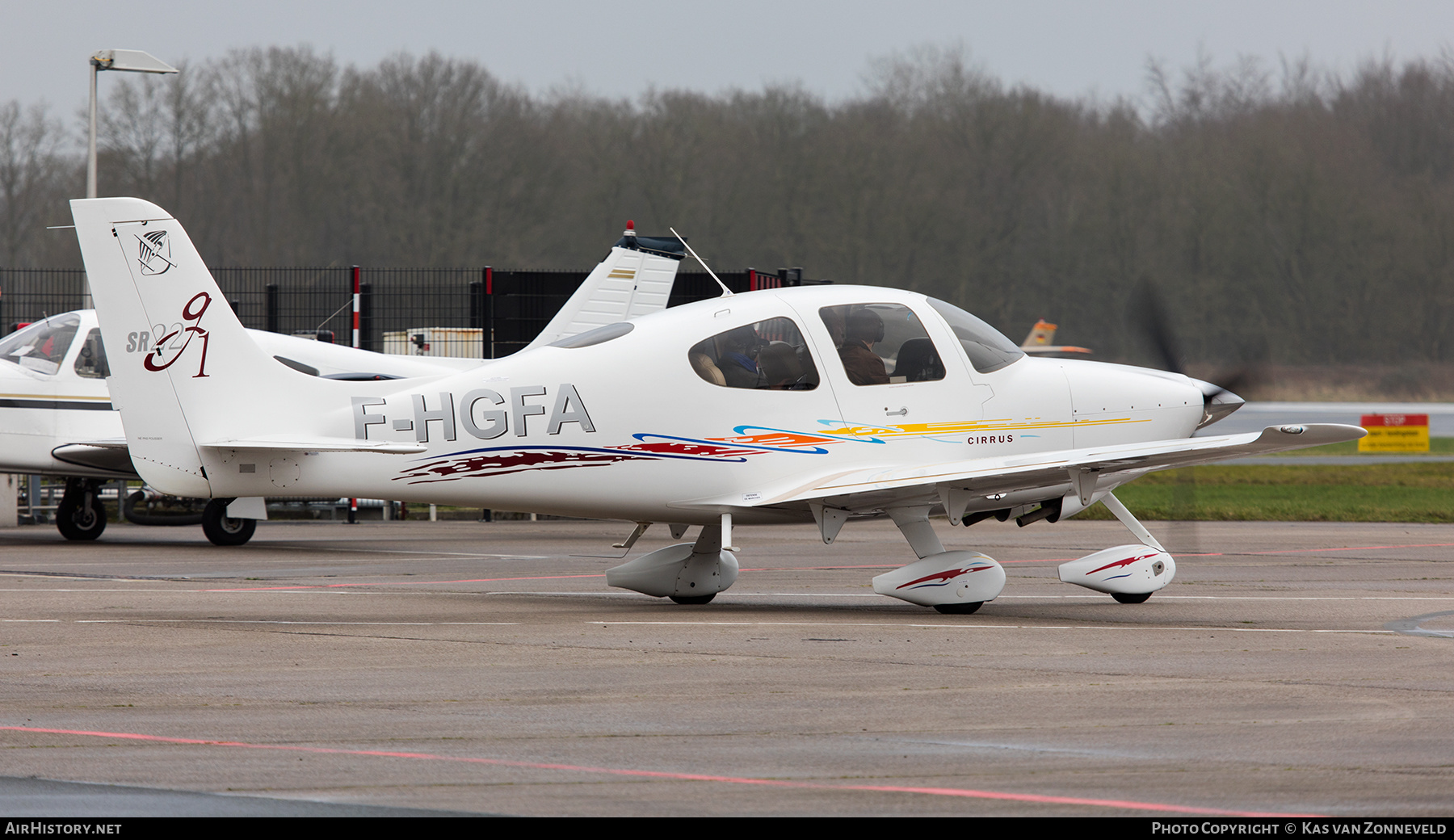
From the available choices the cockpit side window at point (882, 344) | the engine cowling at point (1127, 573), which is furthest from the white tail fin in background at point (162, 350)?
the engine cowling at point (1127, 573)

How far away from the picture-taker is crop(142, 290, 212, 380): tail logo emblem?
959cm

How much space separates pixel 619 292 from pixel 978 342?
7706mm

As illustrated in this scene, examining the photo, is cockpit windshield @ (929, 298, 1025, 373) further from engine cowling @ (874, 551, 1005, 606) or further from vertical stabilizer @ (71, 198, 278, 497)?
→ vertical stabilizer @ (71, 198, 278, 497)

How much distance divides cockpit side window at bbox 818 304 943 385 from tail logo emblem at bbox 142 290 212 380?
165 inches

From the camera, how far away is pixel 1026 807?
15.2 ft

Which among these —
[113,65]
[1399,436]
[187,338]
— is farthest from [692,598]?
[1399,436]

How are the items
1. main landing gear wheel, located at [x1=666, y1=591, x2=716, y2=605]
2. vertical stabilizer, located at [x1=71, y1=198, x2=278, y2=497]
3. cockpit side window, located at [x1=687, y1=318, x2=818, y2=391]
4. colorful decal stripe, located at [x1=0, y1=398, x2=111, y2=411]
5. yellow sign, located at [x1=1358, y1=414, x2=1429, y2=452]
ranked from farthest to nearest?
yellow sign, located at [x1=1358, y1=414, x2=1429, y2=452] < colorful decal stripe, located at [x1=0, y1=398, x2=111, y2=411] < main landing gear wheel, located at [x1=666, y1=591, x2=716, y2=605] < cockpit side window, located at [x1=687, y1=318, x2=818, y2=391] < vertical stabilizer, located at [x1=71, y1=198, x2=278, y2=497]

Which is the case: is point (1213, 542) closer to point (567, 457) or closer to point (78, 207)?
point (567, 457)

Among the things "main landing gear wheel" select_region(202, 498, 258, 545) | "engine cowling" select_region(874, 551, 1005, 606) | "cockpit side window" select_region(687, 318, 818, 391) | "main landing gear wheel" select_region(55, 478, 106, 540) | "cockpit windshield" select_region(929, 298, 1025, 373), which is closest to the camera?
"engine cowling" select_region(874, 551, 1005, 606)

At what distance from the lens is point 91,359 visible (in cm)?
1642

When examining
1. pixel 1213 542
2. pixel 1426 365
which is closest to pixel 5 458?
pixel 1213 542

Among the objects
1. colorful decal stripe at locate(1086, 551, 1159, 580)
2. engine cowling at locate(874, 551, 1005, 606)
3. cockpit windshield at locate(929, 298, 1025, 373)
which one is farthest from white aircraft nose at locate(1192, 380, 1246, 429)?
engine cowling at locate(874, 551, 1005, 606)

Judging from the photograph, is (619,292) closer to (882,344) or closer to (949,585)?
(882,344)
